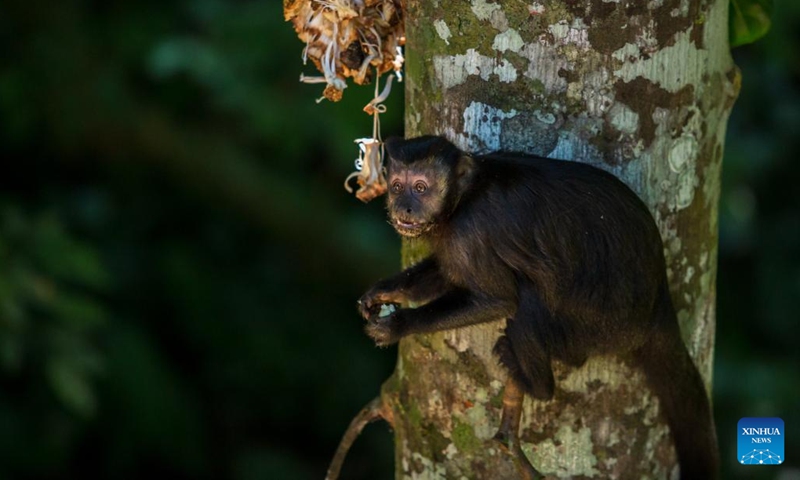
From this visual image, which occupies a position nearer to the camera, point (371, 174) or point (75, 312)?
point (371, 174)

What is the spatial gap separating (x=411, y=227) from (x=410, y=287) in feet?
0.52

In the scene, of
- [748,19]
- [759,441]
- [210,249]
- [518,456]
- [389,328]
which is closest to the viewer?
[518,456]

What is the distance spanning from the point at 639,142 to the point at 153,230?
372cm

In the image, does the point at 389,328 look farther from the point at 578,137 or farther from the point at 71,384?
the point at 71,384

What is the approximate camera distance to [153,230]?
5.38 metres

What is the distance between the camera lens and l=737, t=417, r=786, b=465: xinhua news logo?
2615 mm

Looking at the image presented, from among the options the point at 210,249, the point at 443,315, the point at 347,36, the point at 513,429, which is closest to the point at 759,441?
the point at 513,429

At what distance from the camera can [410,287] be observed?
2238mm

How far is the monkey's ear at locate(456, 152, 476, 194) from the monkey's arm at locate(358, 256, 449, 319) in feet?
0.68

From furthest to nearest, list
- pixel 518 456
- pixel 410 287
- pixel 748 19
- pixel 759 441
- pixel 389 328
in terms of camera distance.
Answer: pixel 759 441 < pixel 748 19 < pixel 410 287 < pixel 389 328 < pixel 518 456

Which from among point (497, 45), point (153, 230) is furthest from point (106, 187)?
point (497, 45)

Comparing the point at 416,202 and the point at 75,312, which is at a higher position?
the point at 416,202

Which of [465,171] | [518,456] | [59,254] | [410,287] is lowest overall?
[518,456]

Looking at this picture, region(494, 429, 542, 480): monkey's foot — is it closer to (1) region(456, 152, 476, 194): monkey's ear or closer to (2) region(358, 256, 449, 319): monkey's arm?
(2) region(358, 256, 449, 319): monkey's arm
